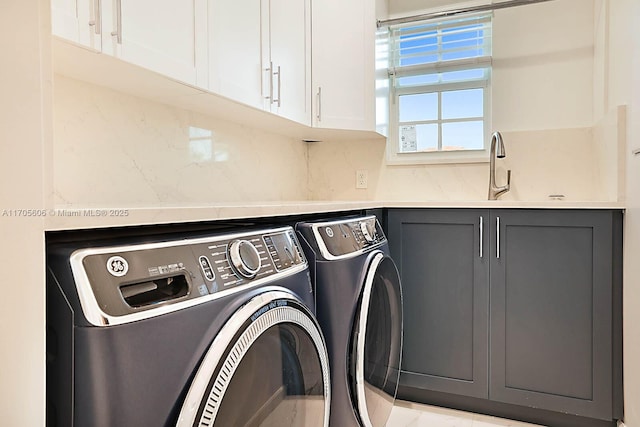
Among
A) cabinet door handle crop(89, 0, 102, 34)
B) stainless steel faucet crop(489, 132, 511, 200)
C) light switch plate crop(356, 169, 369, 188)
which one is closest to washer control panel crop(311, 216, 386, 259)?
cabinet door handle crop(89, 0, 102, 34)

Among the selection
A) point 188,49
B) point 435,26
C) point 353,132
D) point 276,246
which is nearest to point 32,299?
point 276,246

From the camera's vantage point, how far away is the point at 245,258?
0.90 meters

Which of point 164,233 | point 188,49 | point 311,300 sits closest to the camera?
point 164,233

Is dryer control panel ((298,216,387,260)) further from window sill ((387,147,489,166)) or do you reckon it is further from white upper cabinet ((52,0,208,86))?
window sill ((387,147,489,166))

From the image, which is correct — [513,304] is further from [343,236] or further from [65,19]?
[65,19]

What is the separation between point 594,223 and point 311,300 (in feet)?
4.60

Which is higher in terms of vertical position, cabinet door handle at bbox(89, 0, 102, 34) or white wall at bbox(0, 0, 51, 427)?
cabinet door handle at bbox(89, 0, 102, 34)

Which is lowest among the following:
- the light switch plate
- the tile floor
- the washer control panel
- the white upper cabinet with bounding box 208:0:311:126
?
the tile floor

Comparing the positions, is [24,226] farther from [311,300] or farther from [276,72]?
[276,72]

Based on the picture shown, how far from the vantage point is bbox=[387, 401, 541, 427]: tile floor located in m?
2.04

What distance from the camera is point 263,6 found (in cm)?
186

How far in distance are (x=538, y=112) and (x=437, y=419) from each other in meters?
1.74

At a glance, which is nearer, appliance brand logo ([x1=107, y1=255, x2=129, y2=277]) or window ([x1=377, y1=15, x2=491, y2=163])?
appliance brand logo ([x1=107, y1=255, x2=129, y2=277])

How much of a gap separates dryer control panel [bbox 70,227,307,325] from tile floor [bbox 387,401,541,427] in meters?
1.42
